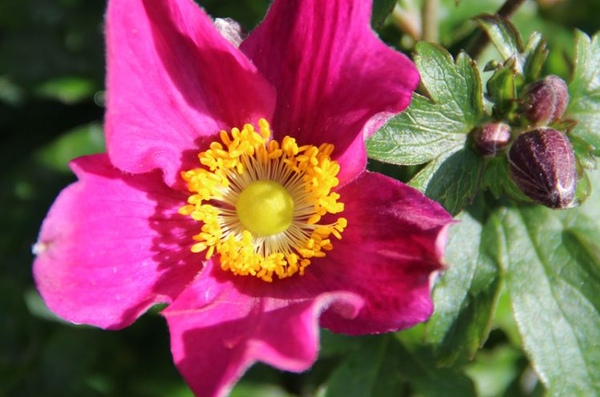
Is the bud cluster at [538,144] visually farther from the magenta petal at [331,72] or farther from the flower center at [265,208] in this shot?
the flower center at [265,208]

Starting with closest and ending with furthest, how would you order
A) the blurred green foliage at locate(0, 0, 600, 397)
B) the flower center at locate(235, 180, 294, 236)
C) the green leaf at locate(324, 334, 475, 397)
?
the flower center at locate(235, 180, 294, 236), the green leaf at locate(324, 334, 475, 397), the blurred green foliage at locate(0, 0, 600, 397)

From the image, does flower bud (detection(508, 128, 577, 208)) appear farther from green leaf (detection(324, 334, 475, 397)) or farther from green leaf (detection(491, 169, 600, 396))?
green leaf (detection(324, 334, 475, 397))

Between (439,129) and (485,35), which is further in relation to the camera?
(485,35)

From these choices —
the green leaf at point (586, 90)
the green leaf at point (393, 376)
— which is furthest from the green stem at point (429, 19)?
the green leaf at point (393, 376)

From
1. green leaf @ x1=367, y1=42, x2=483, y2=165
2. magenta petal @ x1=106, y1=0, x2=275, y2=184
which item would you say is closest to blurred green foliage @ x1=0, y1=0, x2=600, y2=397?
green leaf @ x1=367, y1=42, x2=483, y2=165

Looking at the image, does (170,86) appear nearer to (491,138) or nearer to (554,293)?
(491,138)

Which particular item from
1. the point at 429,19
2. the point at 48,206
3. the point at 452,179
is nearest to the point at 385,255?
the point at 452,179

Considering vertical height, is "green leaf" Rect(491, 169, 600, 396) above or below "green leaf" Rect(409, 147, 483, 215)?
below
